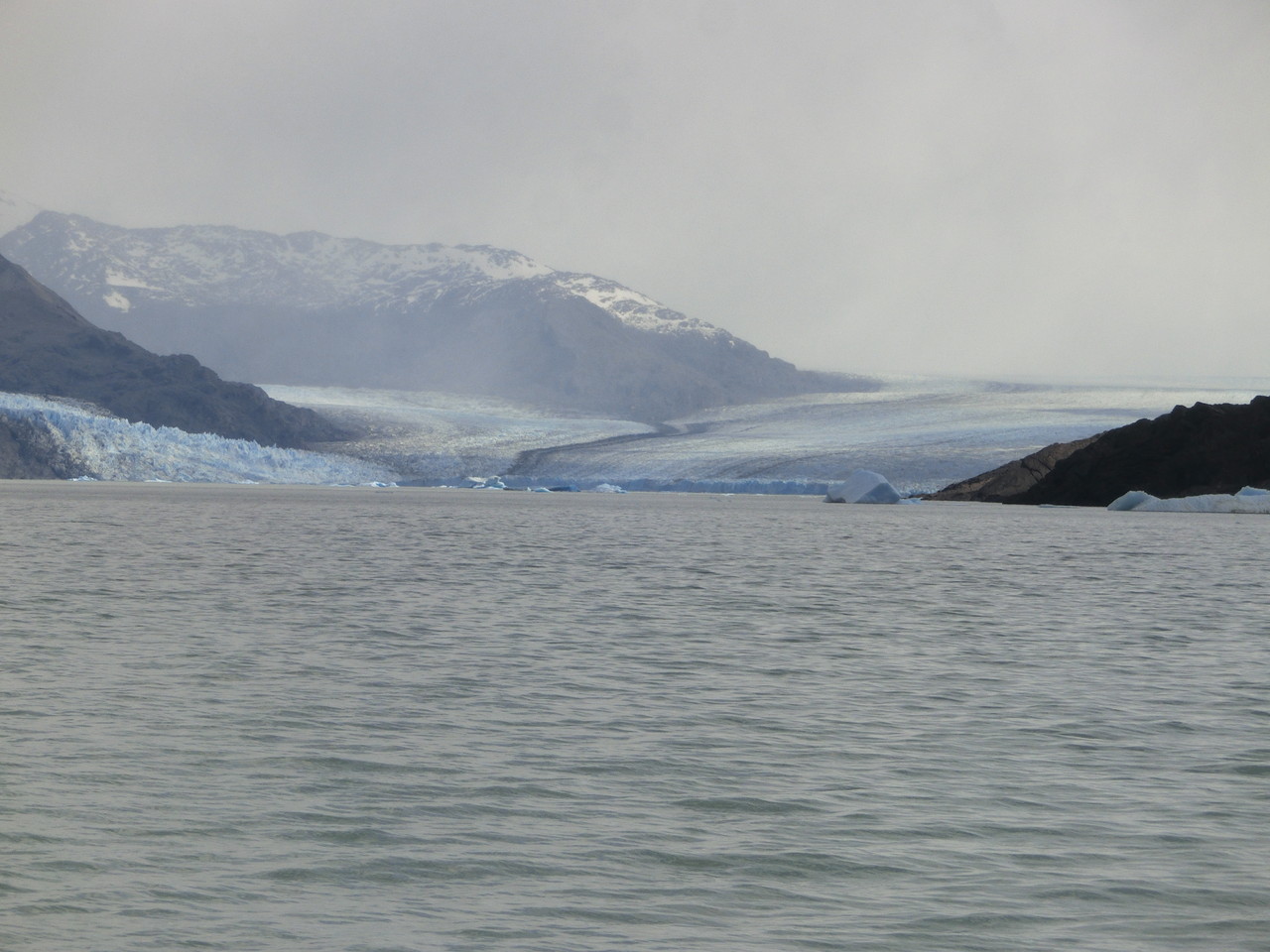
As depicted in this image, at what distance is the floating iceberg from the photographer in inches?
3410

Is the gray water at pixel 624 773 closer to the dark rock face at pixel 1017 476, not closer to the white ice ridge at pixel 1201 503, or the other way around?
the white ice ridge at pixel 1201 503

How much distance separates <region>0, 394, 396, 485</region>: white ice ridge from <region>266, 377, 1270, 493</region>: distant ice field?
17.2m

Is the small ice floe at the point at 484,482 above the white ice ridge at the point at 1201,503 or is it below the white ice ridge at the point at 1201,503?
above

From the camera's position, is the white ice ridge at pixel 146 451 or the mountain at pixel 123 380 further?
the mountain at pixel 123 380

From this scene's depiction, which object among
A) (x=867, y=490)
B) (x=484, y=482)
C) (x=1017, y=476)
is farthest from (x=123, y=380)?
(x=1017, y=476)

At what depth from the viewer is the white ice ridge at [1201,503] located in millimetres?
71312

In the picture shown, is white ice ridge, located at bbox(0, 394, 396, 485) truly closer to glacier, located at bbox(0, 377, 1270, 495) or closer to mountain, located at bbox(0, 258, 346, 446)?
glacier, located at bbox(0, 377, 1270, 495)

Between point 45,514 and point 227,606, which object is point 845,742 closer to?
point 227,606

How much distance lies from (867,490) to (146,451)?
53.4 metres

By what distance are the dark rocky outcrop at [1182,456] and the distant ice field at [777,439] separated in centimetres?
1994

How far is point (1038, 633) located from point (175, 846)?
13.1m

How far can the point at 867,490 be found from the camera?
86.8 metres

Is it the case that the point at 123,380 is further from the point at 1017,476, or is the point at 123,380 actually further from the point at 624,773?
the point at 624,773

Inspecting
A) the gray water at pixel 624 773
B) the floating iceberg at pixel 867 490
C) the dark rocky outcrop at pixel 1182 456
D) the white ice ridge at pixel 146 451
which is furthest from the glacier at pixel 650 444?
the gray water at pixel 624 773
